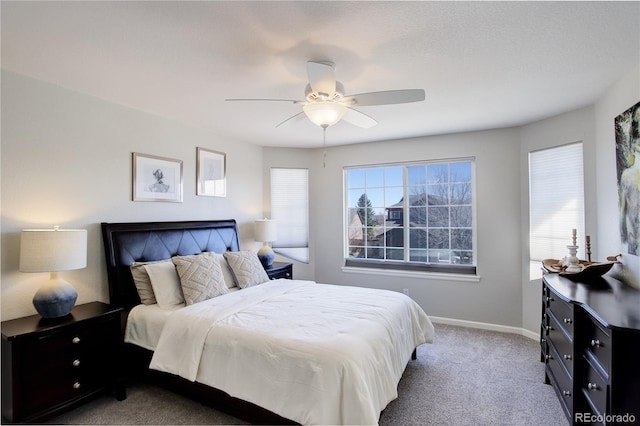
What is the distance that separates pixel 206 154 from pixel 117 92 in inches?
51.8

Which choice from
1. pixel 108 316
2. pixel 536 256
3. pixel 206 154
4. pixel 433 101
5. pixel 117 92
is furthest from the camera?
pixel 206 154

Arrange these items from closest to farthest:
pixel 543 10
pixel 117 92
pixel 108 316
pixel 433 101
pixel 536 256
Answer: pixel 543 10 → pixel 108 316 → pixel 117 92 → pixel 433 101 → pixel 536 256

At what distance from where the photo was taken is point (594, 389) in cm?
175

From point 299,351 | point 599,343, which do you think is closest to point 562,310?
point 599,343

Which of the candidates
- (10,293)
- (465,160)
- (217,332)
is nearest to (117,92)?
(10,293)

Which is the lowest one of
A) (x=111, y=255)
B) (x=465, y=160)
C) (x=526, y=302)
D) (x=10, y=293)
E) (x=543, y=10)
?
(x=526, y=302)

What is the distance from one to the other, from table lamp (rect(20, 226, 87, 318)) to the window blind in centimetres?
449

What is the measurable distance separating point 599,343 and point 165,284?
307 cm

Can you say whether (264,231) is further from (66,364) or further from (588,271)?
(588,271)

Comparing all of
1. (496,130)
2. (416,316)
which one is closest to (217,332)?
(416,316)

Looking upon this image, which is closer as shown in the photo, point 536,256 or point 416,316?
point 416,316

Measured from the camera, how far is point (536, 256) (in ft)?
12.1

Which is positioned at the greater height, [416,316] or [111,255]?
[111,255]

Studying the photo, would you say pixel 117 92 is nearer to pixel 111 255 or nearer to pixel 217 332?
pixel 111 255
